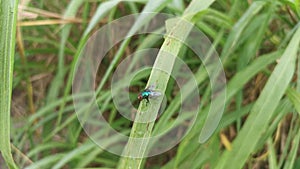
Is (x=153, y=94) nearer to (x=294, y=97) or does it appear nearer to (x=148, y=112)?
(x=148, y=112)

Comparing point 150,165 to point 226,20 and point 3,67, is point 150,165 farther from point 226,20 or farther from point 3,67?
point 3,67

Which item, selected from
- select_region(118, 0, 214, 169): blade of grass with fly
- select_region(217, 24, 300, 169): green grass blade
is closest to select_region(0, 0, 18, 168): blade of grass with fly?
select_region(118, 0, 214, 169): blade of grass with fly

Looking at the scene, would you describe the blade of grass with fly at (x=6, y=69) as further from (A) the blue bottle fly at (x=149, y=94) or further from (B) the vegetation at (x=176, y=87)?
(A) the blue bottle fly at (x=149, y=94)

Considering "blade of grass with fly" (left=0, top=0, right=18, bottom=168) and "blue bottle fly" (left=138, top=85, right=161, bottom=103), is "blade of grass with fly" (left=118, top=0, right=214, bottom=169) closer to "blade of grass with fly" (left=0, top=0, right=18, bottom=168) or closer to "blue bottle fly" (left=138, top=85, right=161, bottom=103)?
"blue bottle fly" (left=138, top=85, right=161, bottom=103)

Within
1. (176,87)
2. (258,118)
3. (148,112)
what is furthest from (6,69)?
(176,87)

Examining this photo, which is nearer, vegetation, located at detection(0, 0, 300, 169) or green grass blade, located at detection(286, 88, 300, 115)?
vegetation, located at detection(0, 0, 300, 169)

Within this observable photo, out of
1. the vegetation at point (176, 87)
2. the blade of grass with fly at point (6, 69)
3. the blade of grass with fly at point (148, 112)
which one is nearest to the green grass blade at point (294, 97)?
the vegetation at point (176, 87)

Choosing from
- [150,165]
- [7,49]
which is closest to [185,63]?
[150,165]
